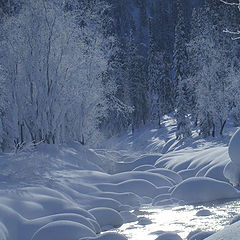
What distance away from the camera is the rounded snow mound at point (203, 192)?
41.3 ft

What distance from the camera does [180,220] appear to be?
1023cm

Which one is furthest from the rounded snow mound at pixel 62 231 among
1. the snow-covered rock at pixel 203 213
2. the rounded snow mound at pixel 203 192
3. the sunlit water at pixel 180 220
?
the rounded snow mound at pixel 203 192

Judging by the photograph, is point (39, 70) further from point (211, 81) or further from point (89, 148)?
point (211, 81)

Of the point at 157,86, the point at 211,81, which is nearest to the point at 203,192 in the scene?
the point at 211,81

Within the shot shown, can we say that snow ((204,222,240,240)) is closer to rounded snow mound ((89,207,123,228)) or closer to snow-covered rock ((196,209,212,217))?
rounded snow mound ((89,207,123,228))

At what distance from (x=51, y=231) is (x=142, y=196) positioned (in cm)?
580

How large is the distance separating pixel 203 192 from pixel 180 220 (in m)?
2.65

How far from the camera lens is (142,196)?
13281 millimetres

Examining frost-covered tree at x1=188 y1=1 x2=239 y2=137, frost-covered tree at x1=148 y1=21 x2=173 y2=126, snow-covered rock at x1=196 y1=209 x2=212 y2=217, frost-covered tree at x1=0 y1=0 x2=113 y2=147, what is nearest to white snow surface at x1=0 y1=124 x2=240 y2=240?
snow-covered rock at x1=196 y1=209 x2=212 y2=217

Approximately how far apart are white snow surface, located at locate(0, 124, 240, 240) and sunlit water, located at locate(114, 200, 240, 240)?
0.47 m

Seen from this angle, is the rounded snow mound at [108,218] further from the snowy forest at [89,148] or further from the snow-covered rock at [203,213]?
the snow-covered rock at [203,213]

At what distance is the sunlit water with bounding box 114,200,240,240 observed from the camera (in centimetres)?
911

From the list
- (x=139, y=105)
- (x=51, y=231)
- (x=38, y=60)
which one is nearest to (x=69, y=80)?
(x=38, y=60)

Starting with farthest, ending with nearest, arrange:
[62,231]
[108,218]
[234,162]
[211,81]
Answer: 1. [211,81]
2. [234,162]
3. [108,218]
4. [62,231]
